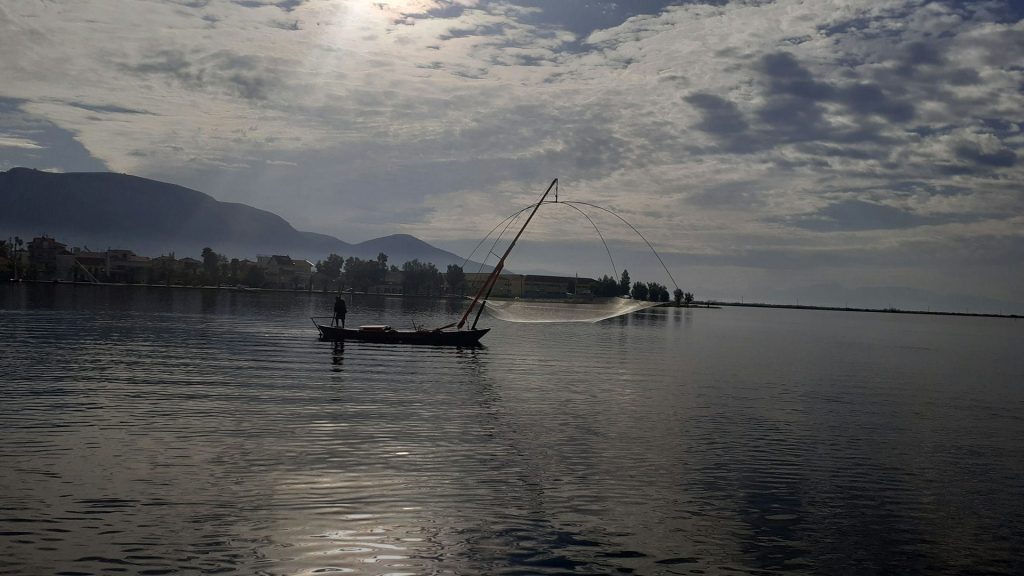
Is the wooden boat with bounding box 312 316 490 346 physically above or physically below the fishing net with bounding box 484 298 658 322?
below

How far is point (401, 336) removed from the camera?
72.3 meters

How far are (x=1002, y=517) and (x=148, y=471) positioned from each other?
23300 millimetres

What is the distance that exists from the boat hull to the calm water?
22751mm

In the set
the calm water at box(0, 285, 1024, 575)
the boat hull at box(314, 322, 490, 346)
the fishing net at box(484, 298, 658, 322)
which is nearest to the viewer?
the calm water at box(0, 285, 1024, 575)

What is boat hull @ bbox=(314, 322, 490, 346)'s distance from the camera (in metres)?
72.1

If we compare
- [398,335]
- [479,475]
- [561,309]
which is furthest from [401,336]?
[479,475]

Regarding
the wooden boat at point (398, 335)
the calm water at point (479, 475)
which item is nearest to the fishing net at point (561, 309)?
the wooden boat at point (398, 335)

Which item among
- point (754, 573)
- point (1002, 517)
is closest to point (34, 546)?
point (754, 573)

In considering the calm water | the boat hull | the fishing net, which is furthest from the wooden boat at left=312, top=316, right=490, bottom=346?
the calm water

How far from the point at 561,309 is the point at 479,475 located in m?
53.7

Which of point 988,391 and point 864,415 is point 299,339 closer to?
point 864,415

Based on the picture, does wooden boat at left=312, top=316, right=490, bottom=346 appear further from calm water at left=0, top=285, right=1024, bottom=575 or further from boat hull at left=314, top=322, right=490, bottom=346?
calm water at left=0, top=285, right=1024, bottom=575

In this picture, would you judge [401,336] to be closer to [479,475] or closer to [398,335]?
[398,335]

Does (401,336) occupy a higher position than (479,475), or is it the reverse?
(401,336)
